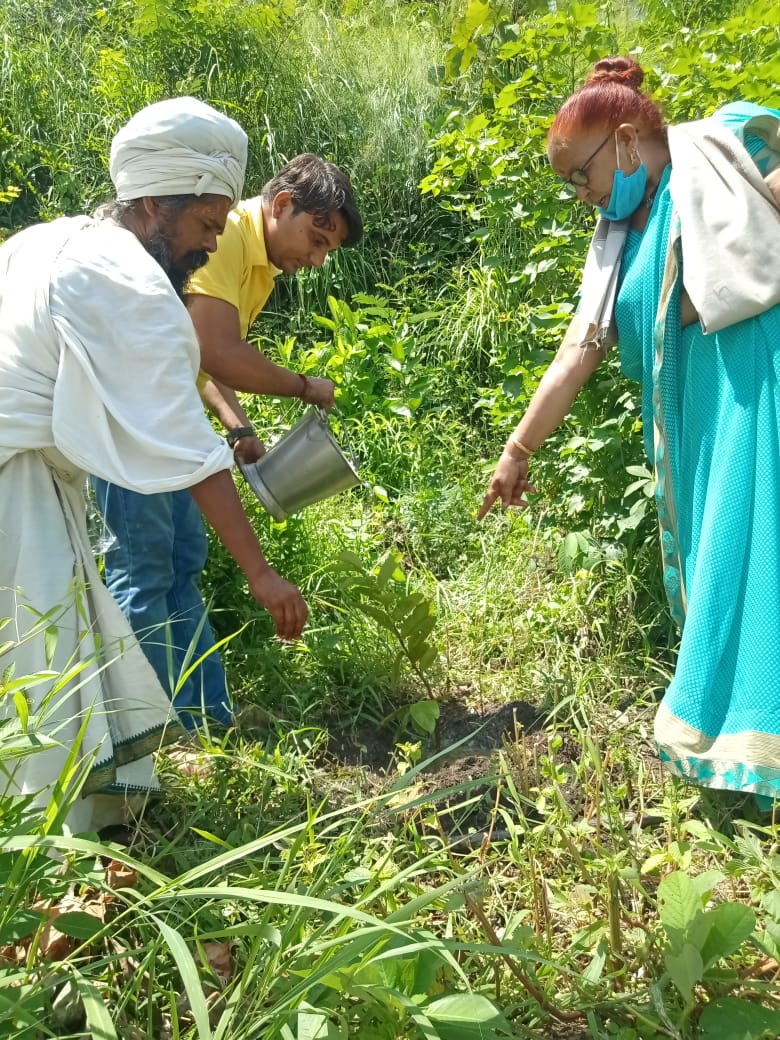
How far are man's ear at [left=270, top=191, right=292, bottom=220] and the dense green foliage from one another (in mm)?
678

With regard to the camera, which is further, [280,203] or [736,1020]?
[280,203]

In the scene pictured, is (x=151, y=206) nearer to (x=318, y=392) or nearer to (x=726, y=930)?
(x=318, y=392)

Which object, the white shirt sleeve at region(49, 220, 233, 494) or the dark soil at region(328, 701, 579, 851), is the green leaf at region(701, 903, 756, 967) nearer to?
the dark soil at region(328, 701, 579, 851)

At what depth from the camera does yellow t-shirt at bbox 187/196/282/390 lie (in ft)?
9.42

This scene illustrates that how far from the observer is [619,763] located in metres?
2.54

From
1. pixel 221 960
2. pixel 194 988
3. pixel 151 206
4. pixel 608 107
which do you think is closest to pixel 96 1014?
pixel 194 988

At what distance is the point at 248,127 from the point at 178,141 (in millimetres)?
4270

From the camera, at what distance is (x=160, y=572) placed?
107 inches

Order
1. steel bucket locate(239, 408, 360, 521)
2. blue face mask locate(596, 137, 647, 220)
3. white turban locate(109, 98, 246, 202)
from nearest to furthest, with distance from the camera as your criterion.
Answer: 1. white turban locate(109, 98, 246, 202)
2. blue face mask locate(596, 137, 647, 220)
3. steel bucket locate(239, 408, 360, 521)

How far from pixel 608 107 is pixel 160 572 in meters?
1.61

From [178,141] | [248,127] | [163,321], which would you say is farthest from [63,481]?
[248,127]

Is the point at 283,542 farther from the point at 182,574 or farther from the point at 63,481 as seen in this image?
the point at 63,481

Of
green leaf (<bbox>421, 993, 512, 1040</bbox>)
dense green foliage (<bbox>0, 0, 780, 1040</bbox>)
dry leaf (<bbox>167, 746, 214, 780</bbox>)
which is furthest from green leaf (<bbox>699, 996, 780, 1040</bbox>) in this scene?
dry leaf (<bbox>167, 746, 214, 780</bbox>)

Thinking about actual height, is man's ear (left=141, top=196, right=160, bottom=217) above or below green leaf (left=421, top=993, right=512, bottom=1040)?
above
